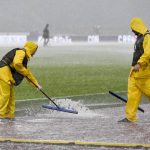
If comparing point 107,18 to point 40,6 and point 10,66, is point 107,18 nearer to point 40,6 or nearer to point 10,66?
point 40,6

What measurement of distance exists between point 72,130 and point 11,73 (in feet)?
5.57

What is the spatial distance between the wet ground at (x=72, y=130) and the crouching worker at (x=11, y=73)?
232 millimetres

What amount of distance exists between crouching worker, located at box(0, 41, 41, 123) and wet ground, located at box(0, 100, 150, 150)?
0.23 metres

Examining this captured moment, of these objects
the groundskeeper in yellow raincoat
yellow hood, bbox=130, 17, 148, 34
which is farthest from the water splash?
yellow hood, bbox=130, 17, 148, 34

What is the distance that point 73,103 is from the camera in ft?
33.0

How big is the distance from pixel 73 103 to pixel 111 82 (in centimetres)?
397

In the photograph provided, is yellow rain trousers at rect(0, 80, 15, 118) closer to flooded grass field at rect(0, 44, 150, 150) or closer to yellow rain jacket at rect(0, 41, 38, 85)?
yellow rain jacket at rect(0, 41, 38, 85)

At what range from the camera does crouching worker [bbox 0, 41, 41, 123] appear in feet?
27.6

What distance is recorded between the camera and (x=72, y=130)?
292 inches

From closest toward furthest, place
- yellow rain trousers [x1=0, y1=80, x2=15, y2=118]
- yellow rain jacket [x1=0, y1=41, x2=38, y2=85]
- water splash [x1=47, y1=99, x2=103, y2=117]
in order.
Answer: yellow rain jacket [x1=0, y1=41, x2=38, y2=85]
yellow rain trousers [x1=0, y1=80, x2=15, y2=118]
water splash [x1=47, y1=99, x2=103, y2=117]

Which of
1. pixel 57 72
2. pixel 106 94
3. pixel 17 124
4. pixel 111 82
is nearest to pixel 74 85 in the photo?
pixel 111 82

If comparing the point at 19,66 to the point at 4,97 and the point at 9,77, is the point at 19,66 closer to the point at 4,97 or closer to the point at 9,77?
the point at 9,77

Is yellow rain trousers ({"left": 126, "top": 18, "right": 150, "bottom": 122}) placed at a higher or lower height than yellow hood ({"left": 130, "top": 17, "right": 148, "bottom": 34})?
lower

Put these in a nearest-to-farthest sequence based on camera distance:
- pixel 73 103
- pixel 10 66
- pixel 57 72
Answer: pixel 10 66
pixel 73 103
pixel 57 72
